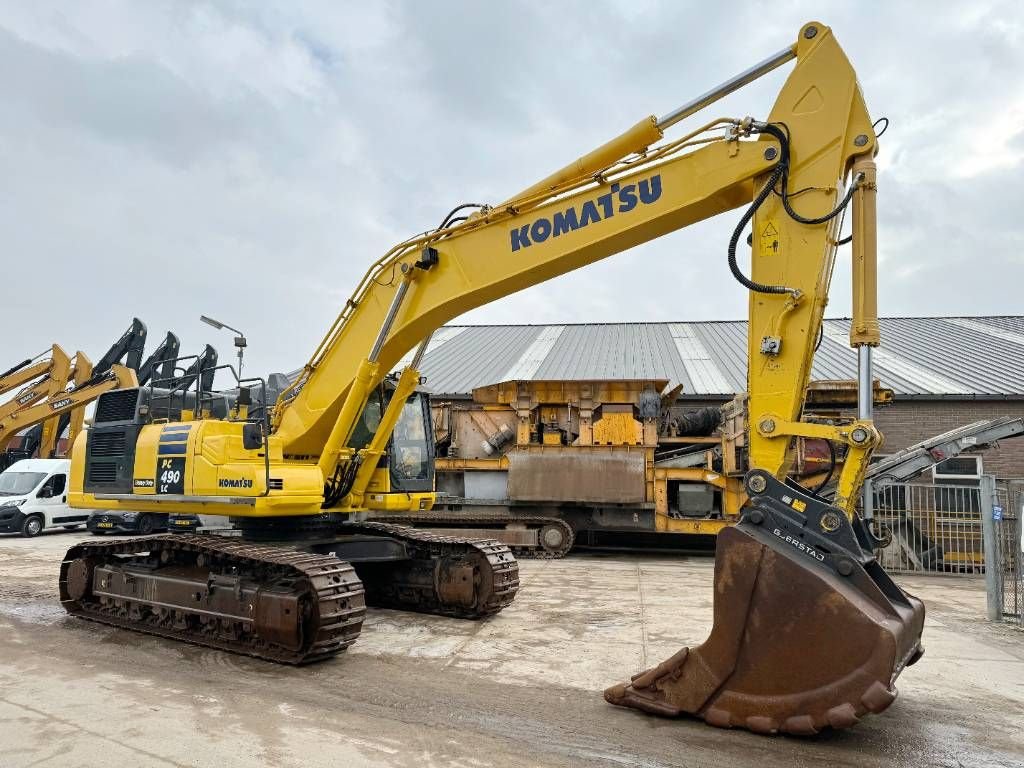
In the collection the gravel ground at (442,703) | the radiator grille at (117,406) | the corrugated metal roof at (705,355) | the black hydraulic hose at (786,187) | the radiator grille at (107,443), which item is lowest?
the gravel ground at (442,703)

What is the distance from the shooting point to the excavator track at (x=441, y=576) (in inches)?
300

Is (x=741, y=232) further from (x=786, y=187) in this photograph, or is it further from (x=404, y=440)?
(x=404, y=440)

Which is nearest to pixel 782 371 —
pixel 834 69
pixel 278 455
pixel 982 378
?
pixel 834 69

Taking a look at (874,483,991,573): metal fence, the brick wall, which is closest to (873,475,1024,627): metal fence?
(874,483,991,573): metal fence

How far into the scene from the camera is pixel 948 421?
57.0ft

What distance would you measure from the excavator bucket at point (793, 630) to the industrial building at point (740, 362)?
14.3 meters

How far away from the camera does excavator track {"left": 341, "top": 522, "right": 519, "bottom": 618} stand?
763cm

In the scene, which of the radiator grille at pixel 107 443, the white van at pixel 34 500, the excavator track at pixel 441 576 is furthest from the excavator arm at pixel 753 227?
the white van at pixel 34 500

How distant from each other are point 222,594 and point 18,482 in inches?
590

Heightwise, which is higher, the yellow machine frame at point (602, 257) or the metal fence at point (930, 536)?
the yellow machine frame at point (602, 257)

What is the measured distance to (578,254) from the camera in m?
5.91

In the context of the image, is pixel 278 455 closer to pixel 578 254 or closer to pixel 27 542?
pixel 578 254

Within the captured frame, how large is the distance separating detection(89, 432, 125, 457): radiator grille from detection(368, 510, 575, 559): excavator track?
7.58 m

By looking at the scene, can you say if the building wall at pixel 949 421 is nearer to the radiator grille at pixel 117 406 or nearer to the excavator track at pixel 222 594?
the excavator track at pixel 222 594
